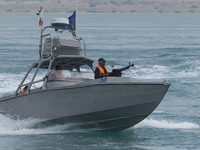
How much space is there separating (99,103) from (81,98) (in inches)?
20.8

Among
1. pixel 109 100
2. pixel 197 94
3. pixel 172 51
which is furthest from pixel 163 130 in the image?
pixel 172 51

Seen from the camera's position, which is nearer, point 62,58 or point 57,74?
point 57,74

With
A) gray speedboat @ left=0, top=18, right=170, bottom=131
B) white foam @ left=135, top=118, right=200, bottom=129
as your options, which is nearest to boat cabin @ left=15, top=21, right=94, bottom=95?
gray speedboat @ left=0, top=18, right=170, bottom=131

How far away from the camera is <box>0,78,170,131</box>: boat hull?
1294 cm

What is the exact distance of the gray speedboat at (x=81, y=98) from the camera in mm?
12938

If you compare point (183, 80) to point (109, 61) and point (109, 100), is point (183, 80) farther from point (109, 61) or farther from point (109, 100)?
point (109, 100)

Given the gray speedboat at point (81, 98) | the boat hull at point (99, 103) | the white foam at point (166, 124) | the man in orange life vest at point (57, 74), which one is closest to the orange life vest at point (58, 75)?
the man in orange life vest at point (57, 74)

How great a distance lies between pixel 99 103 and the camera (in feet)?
43.1

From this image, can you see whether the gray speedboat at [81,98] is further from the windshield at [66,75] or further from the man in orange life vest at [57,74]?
the man in orange life vest at [57,74]

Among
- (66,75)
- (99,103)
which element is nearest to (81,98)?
(99,103)

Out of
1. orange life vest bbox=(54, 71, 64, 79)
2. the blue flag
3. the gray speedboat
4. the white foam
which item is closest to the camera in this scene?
the gray speedboat

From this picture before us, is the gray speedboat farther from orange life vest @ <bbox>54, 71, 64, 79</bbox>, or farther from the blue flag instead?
the blue flag

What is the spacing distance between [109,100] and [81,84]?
91cm

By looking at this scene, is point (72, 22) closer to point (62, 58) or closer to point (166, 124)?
point (62, 58)
